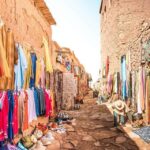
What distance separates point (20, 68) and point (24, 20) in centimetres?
203

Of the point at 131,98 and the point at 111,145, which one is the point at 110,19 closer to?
the point at 131,98

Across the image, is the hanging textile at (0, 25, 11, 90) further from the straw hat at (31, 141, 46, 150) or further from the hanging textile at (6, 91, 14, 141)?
the straw hat at (31, 141, 46, 150)

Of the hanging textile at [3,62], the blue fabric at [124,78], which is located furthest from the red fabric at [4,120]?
the blue fabric at [124,78]

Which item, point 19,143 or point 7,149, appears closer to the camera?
point 7,149

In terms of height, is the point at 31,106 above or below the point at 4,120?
above

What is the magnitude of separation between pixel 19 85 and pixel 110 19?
14.8m

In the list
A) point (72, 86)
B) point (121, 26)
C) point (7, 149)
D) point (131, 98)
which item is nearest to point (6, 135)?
point (7, 149)

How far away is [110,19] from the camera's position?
19219 millimetres

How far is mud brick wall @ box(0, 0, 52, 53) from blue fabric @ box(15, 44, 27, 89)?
2.18 ft

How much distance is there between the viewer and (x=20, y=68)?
582cm

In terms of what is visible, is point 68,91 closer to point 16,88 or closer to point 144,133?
point 144,133

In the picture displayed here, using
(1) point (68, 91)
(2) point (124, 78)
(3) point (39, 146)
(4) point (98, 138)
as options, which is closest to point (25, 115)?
(3) point (39, 146)

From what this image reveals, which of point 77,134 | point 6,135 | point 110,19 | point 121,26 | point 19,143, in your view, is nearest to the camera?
point 6,135

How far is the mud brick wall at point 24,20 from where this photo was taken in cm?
591
